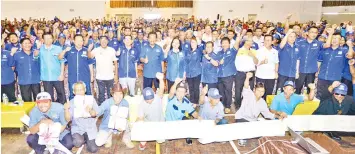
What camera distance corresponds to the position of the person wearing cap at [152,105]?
5.21 metres

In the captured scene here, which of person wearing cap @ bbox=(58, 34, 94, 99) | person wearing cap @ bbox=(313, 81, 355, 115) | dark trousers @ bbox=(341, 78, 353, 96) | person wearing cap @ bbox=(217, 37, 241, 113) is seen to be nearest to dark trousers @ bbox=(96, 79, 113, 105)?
person wearing cap @ bbox=(58, 34, 94, 99)

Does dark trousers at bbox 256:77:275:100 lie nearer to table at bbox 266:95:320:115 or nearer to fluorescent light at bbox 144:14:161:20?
table at bbox 266:95:320:115

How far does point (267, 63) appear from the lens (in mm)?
6852

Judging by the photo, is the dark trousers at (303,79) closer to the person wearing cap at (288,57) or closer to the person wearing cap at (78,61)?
the person wearing cap at (288,57)

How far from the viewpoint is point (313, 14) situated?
27.7 m

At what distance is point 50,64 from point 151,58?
210 cm

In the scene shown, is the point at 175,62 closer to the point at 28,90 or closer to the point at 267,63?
the point at 267,63

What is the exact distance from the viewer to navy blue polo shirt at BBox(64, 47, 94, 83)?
21.6ft

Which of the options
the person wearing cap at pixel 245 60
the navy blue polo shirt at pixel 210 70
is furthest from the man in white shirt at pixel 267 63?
the navy blue polo shirt at pixel 210 70

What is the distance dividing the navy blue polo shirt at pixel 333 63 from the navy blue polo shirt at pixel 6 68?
22.0ft

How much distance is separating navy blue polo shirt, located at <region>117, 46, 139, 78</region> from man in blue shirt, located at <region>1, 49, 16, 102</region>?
2219mm

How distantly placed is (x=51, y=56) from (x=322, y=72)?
5899 mm

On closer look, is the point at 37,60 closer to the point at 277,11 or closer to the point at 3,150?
the point at 3,150

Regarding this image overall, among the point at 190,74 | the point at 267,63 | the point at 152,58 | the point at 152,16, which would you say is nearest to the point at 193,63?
the point at 190,74
